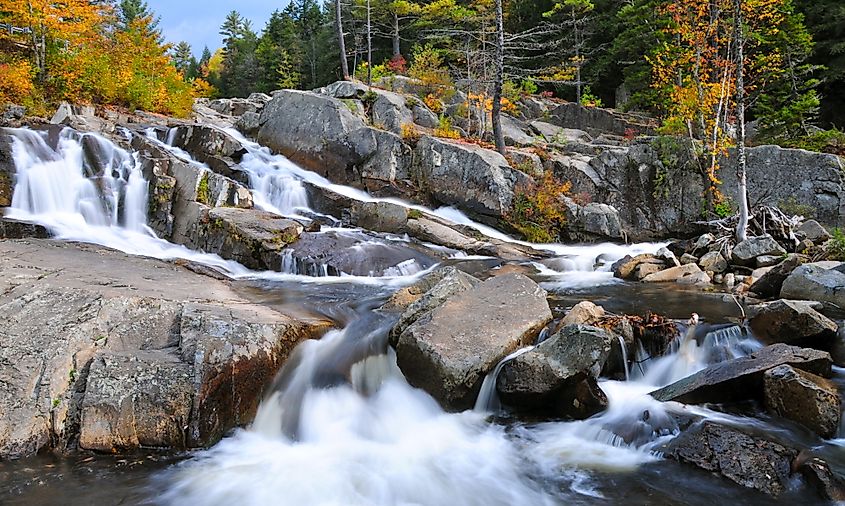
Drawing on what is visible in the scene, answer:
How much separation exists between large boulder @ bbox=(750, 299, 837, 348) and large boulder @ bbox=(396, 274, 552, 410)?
2928 mm

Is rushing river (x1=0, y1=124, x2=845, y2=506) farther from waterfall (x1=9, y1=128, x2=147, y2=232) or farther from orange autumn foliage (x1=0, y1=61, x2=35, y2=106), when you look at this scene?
orange autumn foliage (x1=0, y1=61, x2=35, y2=106)

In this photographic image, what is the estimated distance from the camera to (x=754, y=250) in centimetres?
1129

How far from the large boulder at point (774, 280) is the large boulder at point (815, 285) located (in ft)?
0.90

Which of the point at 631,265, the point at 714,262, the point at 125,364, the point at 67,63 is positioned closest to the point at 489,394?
the point at 125,364

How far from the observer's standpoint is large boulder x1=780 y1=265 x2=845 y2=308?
848 cm

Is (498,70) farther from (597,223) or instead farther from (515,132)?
(597,223)

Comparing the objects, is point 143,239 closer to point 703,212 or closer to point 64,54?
point 64,54

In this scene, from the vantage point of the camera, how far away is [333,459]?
5102 mm

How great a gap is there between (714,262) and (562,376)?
8186 millimetres

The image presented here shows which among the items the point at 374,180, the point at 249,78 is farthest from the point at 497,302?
the point at 249,78

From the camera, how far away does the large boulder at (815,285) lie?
848cm

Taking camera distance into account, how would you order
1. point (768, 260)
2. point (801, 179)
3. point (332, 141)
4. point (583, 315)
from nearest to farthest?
point (583, 315) < point (768, 260) < point (801, 179) < point (332, 141)

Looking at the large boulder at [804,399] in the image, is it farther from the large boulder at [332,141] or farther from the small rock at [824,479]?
the large boulder at [332,141]

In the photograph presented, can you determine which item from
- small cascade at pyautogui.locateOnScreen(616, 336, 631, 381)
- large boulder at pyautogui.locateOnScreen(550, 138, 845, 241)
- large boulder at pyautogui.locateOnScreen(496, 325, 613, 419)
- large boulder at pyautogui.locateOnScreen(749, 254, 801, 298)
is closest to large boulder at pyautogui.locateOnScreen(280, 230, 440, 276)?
small cascade at pyautogui.locateOnScreen(616, 336, 631, 381)
